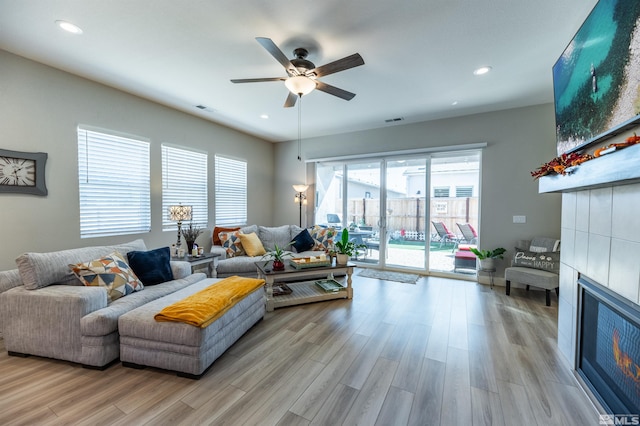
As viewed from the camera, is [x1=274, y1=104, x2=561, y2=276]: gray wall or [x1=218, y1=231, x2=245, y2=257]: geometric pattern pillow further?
[x1=218, y1=231, x2=245, y2=257]: geometric pattern pillow

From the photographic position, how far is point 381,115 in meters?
4.52

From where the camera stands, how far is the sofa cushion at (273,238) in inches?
202

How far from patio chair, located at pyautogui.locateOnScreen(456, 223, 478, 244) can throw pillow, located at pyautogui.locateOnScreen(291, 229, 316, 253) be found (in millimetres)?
2813

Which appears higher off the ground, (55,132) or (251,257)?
(55,132)

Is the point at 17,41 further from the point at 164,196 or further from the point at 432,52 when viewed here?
the point at 432,52

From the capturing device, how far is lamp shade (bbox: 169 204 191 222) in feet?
12.4

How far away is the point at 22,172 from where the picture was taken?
274 cm

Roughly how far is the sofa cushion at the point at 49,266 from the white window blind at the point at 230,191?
8.78 feet

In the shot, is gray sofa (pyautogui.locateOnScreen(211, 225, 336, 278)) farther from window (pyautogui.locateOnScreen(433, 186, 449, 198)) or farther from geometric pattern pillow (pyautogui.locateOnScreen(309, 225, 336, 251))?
window (pyautogui.locateOnScreen(433, 186, 449, 198))

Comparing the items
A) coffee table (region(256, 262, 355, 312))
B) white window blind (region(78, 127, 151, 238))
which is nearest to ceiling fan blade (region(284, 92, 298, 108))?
coffee table (region(256, 262, 355, 312))

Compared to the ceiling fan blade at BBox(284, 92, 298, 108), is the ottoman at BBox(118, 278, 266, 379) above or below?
below

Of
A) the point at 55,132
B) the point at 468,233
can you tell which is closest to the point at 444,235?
the point at 468,233

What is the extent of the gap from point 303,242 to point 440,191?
9.19 feet

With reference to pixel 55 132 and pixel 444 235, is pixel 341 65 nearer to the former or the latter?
pixel 55 132
